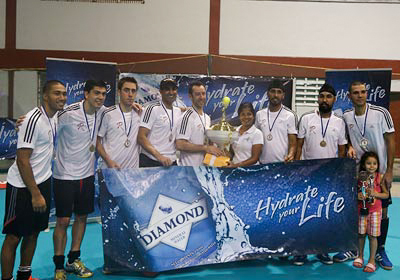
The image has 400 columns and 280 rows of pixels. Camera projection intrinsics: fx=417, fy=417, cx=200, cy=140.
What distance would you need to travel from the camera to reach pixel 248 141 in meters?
4.72

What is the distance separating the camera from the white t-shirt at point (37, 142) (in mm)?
3383

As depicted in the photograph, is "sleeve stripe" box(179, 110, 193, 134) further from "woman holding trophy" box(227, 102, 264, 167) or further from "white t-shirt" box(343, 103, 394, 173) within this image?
"white t-shirt" box(343, 103, 394, 173)

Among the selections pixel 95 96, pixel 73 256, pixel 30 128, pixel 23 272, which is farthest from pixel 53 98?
pixel 73 256

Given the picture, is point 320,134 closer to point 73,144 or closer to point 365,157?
point 365,157

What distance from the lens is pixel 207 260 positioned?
4.21m

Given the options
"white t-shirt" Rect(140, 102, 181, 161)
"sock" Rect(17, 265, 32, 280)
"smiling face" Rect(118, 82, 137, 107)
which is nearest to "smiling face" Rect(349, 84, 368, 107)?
"white t-shirt" Rect(140, 102, 181, 161)

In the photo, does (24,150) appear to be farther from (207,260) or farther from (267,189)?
(267,189)

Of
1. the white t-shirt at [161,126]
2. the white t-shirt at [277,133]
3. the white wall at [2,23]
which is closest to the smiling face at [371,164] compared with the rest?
the white t-shirt at [277,133]

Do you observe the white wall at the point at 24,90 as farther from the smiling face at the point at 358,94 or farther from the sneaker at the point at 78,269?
the smiling face at the point at 358,94

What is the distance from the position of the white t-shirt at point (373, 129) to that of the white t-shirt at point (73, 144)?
2903 millimetres

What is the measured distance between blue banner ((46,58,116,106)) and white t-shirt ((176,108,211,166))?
6.45 feet

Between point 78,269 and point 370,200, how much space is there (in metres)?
3.18

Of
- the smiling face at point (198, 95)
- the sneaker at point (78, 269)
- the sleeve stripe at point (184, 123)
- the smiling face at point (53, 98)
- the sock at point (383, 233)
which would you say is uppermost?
the smiling face at point (198, 95)

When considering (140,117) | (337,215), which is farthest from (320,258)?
(140,117)
